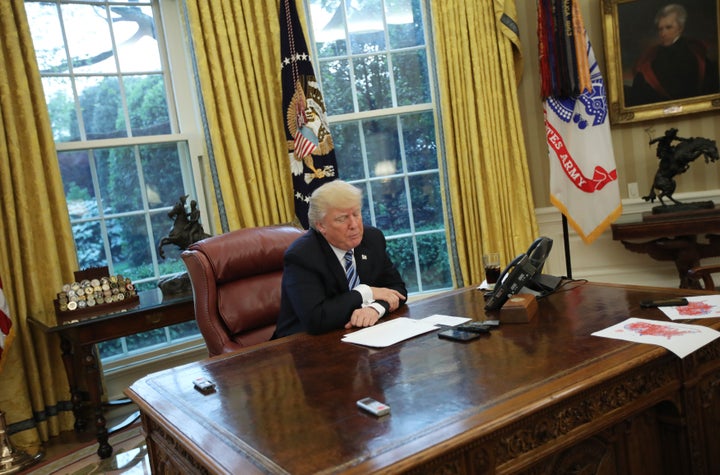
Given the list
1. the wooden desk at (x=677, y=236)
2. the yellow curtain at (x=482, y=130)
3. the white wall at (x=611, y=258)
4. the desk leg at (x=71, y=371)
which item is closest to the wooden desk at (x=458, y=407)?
the desk leg at (x=71, y=371)

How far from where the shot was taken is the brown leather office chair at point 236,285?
235cm

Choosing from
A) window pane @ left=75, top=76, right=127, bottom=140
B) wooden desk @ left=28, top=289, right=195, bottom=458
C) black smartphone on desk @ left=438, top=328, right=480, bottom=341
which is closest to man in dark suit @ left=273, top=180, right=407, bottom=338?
black smartphone on desk @ left=438, top=328, right=480, bottom=341

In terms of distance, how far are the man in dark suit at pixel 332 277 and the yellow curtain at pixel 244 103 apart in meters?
1.51

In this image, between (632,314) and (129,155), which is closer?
(632,314)

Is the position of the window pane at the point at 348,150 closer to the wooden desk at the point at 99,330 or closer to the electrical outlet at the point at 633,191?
the wooden desk at the point at 99,330

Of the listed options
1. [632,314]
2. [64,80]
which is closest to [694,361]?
[632,314]

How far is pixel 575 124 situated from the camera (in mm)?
3795

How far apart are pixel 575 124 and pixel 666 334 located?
2661 mm

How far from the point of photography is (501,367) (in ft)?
4.37

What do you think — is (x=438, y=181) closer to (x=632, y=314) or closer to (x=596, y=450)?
(x=632, y=314)

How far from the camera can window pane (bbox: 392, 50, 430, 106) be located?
4207mm

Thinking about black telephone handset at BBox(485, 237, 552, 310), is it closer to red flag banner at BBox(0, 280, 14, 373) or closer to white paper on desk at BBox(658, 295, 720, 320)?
white paper on desk at BBox(658, 295, 720, 320)

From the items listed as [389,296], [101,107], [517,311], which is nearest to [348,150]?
[101,107]

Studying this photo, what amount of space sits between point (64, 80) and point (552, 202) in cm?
329
